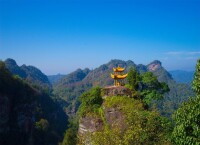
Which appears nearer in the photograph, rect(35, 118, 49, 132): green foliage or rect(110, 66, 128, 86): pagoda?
Answer: rect(110, 66, 128, 86): pagoda

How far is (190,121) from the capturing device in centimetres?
1241

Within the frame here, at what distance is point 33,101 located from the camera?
87750mm

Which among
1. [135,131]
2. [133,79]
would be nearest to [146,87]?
[133,79]

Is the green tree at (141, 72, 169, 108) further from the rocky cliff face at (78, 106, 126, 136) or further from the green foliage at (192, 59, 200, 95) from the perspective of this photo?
the green foliage at (192, 59, 200, 95)

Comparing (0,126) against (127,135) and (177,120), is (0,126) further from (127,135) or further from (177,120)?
(177,120)

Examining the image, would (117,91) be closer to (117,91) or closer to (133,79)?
(117,91)

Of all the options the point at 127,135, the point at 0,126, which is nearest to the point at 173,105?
the point at 0,126

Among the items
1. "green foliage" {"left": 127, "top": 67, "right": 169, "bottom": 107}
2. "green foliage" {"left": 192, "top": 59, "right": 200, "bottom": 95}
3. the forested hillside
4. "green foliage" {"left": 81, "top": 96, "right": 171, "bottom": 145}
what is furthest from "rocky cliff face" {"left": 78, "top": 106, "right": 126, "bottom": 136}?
the forested hillside

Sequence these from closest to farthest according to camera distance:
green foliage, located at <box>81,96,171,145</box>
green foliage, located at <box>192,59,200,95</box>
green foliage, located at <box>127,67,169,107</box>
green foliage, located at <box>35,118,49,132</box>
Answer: green foliage, located at <box>192,59,200,95</box>
green foliage, located at <box>81,96,171,145</box>
green foliage, located at <box>127,67,169,107</box>
green foliage, located at <box>35,118,49,132</box>

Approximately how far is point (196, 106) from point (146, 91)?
61.3 feet

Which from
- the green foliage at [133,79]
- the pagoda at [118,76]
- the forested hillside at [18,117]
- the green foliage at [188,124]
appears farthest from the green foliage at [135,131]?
the forested hillside at [18,117]

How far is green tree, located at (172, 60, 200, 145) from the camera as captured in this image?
481 inches

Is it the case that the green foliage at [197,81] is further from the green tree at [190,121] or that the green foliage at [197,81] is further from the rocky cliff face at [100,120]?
the rocky cliff face at [100,120]

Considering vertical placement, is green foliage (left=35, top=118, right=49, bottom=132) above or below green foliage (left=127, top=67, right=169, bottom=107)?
below
